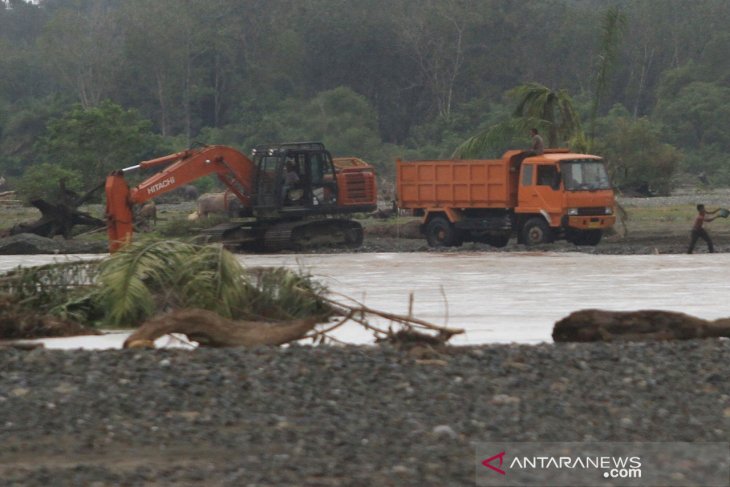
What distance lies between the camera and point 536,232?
31.7 metres

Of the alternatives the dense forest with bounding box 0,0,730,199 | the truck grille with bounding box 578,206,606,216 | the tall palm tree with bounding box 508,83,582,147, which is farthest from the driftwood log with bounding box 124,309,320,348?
the dense forest with bounding box 0,0,730,199

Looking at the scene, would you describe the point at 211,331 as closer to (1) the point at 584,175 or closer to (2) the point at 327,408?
(2) the point at 327,408

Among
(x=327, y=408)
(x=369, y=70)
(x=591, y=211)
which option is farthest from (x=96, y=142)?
(x=327, y=408)

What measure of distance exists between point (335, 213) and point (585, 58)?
65679mm

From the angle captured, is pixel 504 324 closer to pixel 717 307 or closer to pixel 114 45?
pixel 717 307

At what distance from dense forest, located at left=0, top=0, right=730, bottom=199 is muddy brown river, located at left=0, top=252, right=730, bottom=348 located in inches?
2103

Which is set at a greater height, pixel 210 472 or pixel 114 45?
pixel 114 45

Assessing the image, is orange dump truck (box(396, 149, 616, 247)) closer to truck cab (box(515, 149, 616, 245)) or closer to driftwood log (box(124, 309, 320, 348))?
truck cab (box(515, 149, 616, 245))

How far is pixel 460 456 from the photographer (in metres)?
8.27

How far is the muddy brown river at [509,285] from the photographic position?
15.4 meters

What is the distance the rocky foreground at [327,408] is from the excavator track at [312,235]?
19.2 m

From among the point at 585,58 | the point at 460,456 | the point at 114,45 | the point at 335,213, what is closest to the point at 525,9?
the point at 585,58

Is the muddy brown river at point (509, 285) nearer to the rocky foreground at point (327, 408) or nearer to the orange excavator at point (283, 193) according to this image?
the orange excavator at point (283, 193)
